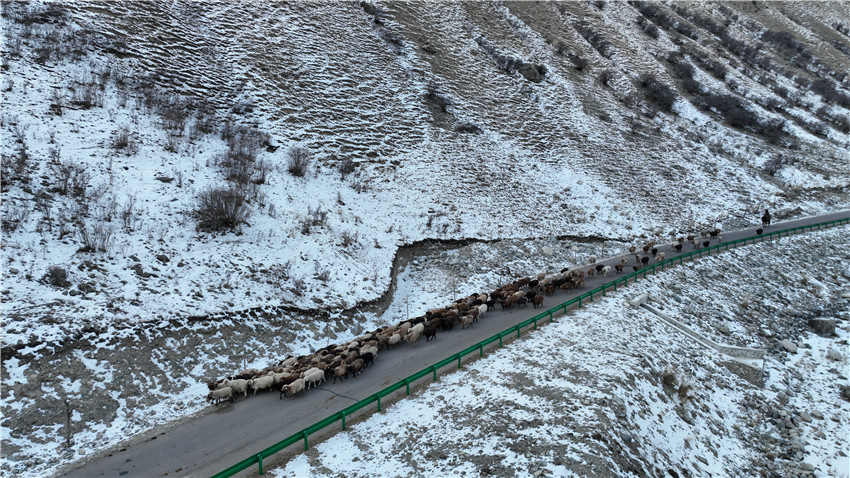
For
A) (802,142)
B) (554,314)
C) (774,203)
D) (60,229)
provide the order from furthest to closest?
1. (802,142)
2. (774,203)
3. (554,314)
4. (60,229)

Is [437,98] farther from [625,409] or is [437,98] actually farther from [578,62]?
[625,409]

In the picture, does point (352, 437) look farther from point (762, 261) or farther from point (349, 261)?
point (762, 261)

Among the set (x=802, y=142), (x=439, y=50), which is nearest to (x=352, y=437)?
(x=439, y=50)

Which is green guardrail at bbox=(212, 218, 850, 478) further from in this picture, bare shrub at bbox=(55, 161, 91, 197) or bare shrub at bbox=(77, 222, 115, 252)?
bare shrub at bbox=(55, 161, 91, 197)

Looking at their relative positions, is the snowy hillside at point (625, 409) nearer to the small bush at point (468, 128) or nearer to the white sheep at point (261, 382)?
the white sheep at point (261, 382)

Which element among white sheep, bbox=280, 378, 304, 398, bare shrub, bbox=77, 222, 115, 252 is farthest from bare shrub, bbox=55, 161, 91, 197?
white sheep, bbox=280, 378, 304, 398

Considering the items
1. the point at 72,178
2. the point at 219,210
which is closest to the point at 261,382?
the point at 219,210
